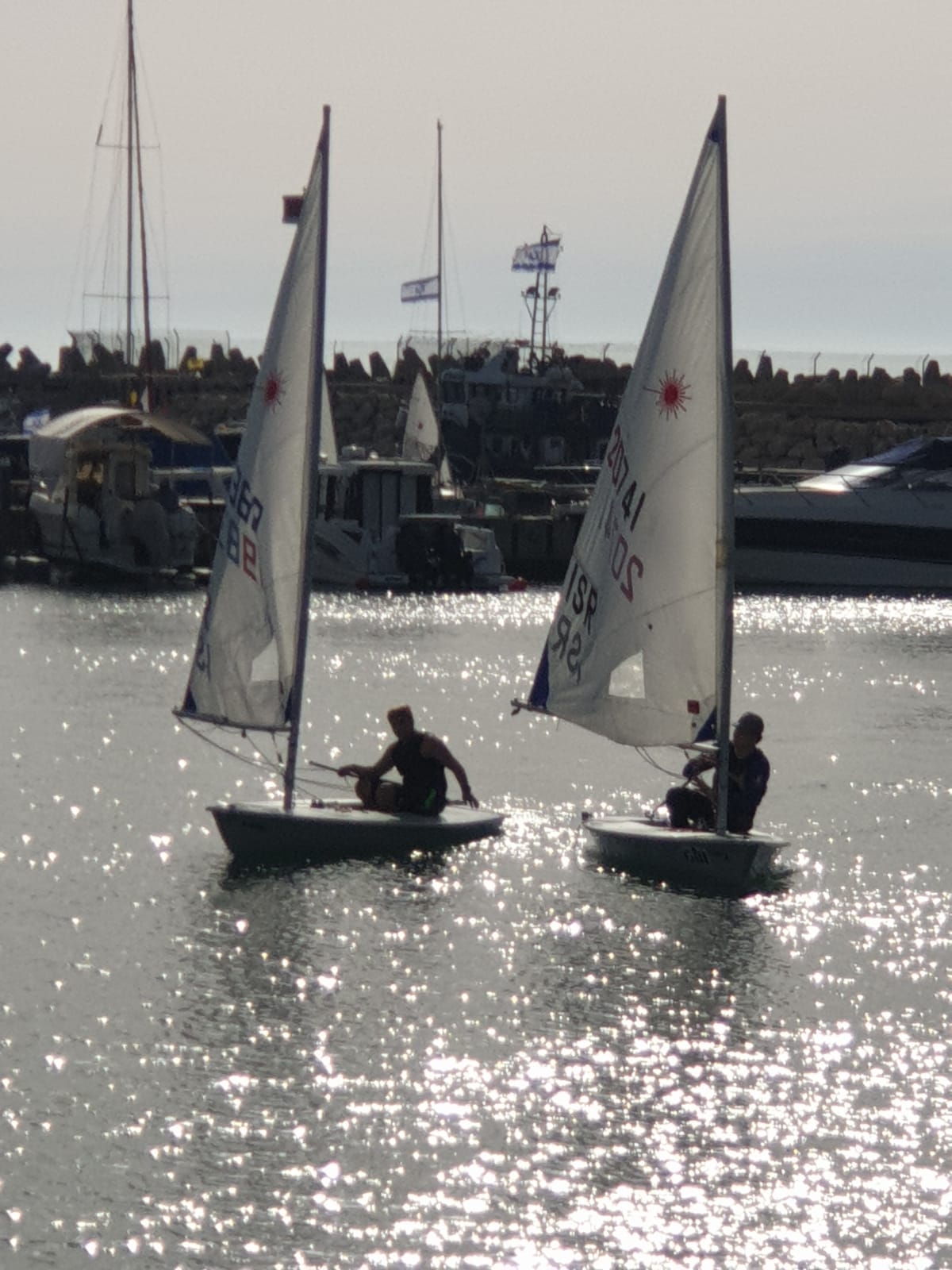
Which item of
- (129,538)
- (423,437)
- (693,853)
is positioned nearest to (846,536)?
(423,437)

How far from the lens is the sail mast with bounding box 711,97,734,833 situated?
25.5 metres

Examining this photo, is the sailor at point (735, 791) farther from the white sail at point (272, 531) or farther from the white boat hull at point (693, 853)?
the white sail at point (272, 531)

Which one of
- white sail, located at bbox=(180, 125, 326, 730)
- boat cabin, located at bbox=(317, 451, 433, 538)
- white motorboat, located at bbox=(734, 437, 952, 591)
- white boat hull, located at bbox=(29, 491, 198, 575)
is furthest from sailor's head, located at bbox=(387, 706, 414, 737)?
white motorboat, located at bbox=(734, 437, 952, 591)

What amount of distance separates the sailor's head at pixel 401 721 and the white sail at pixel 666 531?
189 centimetres

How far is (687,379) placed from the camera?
85.0 feet

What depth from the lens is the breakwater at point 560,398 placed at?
10319 centimetres

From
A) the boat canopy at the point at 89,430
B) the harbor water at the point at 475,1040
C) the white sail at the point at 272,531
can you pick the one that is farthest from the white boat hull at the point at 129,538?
the white sail at the point at 272,531

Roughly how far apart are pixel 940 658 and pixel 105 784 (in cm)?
3041

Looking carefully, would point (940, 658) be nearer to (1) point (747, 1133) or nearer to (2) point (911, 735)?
(2) point (911, 735)

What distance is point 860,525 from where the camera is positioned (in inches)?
3012

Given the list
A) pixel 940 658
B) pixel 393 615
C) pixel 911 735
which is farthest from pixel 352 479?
pixel 911 735

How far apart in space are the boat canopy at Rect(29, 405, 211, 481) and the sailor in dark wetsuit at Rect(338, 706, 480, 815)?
47363 mm

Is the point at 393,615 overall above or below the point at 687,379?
below

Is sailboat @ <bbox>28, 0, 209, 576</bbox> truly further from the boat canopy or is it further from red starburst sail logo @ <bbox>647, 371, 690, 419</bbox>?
red starburst sail logo @ <bbox>647, 371, 690, 419</bbox>
